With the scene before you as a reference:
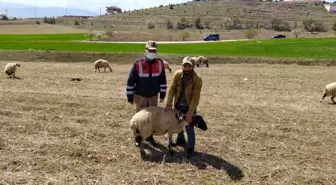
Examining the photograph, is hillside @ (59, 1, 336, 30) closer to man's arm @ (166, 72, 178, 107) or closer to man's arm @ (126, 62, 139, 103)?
man's arm @ (126, 62, 139, 103)

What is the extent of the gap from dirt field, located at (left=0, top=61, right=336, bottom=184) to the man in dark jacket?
115cm

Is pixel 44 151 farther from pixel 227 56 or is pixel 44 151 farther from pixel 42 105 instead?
pixel 227 56

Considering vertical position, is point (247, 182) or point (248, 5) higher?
point (248, 5)

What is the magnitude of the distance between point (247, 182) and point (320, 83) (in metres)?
16.6

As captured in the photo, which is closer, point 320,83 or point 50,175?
point 50,175

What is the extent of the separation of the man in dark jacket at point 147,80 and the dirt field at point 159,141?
1.15 metres

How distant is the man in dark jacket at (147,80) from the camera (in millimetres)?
8461

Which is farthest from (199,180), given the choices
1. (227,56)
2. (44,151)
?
(227,56)

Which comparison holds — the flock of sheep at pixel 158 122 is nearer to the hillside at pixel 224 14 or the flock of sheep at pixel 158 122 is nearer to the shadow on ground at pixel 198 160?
the shadow on ground at pixel 198 160

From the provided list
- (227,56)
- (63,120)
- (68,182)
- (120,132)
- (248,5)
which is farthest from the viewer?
(248,5)

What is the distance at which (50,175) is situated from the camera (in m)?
7.18

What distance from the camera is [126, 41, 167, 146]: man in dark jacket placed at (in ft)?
27.8

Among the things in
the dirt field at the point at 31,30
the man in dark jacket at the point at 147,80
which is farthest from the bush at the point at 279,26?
the man in dark jacket at the point at 147,80

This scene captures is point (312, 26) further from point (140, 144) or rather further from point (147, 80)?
point (140, 144)
